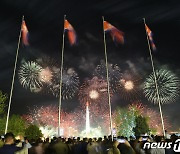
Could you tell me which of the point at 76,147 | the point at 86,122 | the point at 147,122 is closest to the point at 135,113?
the point at 147,122

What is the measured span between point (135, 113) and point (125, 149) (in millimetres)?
77446

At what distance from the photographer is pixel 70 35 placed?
1038 inches

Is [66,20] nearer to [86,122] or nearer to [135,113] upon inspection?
[135,113]

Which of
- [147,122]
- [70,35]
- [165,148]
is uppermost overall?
[70,35]

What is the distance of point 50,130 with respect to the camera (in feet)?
389

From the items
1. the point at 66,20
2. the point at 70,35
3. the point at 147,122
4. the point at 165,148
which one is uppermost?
the point at 66,20

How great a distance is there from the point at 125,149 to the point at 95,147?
5.51 metres

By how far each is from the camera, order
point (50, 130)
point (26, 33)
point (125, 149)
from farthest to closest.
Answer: point (50, 130) → point (26, 33) → point (125, 149)

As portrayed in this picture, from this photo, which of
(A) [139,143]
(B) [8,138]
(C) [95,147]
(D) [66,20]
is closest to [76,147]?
(C) [95,147]

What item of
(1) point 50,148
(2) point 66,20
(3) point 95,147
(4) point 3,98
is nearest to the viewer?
(1) point 50,148

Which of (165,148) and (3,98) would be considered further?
(3,98)

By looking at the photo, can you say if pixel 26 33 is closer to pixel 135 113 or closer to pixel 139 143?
pixel 139 143

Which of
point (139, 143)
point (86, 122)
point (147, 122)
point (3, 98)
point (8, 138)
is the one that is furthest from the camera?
point (86, 122)

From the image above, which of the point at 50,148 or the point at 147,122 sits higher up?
the point at 147,122
